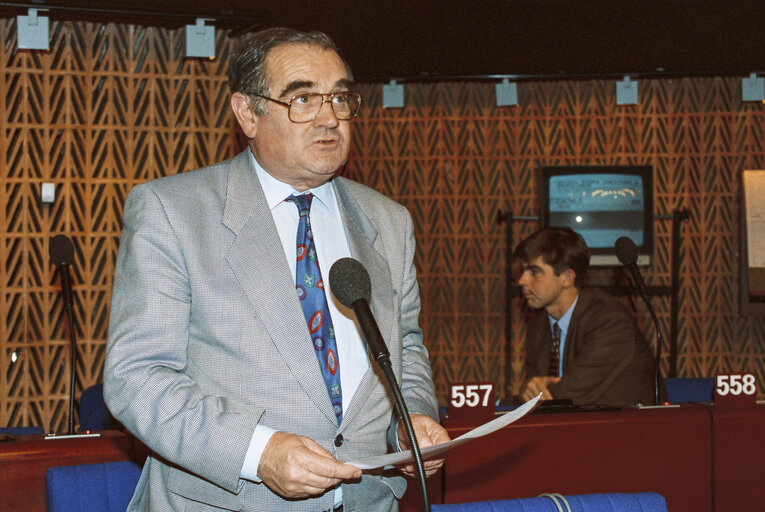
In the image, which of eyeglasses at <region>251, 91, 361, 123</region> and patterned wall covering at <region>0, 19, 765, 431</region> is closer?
eyeglasses at <region>251, 91, 361, 123</region>

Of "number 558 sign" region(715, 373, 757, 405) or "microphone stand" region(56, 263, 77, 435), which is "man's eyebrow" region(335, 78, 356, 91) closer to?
"microphone stand" region(56, 263, 77, 435)

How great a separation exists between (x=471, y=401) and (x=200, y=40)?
3445 millimetres

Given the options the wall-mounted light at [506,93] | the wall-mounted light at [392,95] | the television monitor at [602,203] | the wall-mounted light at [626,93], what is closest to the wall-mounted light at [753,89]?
the wall-mounted light at [626,93]

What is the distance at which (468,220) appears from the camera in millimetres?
7172

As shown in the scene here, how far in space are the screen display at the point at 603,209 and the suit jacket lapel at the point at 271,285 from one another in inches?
198

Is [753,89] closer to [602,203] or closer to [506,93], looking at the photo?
[602,203]

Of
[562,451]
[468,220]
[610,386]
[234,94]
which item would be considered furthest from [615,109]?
[234,94]

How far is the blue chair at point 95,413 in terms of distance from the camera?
361 cm

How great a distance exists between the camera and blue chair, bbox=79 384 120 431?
361 centimetres

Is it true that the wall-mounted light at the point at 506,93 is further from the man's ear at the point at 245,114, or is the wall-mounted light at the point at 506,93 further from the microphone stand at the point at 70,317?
the man's ear at the point at 245,114

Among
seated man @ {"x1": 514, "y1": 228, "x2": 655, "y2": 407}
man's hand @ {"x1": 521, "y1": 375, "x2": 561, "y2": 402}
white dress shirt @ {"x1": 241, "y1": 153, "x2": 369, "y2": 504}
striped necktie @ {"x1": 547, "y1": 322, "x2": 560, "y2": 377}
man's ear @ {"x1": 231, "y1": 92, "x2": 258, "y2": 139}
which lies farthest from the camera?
striped necktie @ {"x1": 547, "y1": 322, "x2": 560, "y2": 377}

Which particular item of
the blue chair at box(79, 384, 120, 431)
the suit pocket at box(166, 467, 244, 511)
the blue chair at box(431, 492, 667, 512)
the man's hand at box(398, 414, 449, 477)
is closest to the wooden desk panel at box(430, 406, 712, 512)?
the blue chair at box(431, 492, 667, 512)

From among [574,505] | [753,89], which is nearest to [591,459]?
[574,505]

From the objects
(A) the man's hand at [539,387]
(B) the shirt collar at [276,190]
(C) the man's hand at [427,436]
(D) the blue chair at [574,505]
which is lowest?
(A) the man's hand at [539,387]
